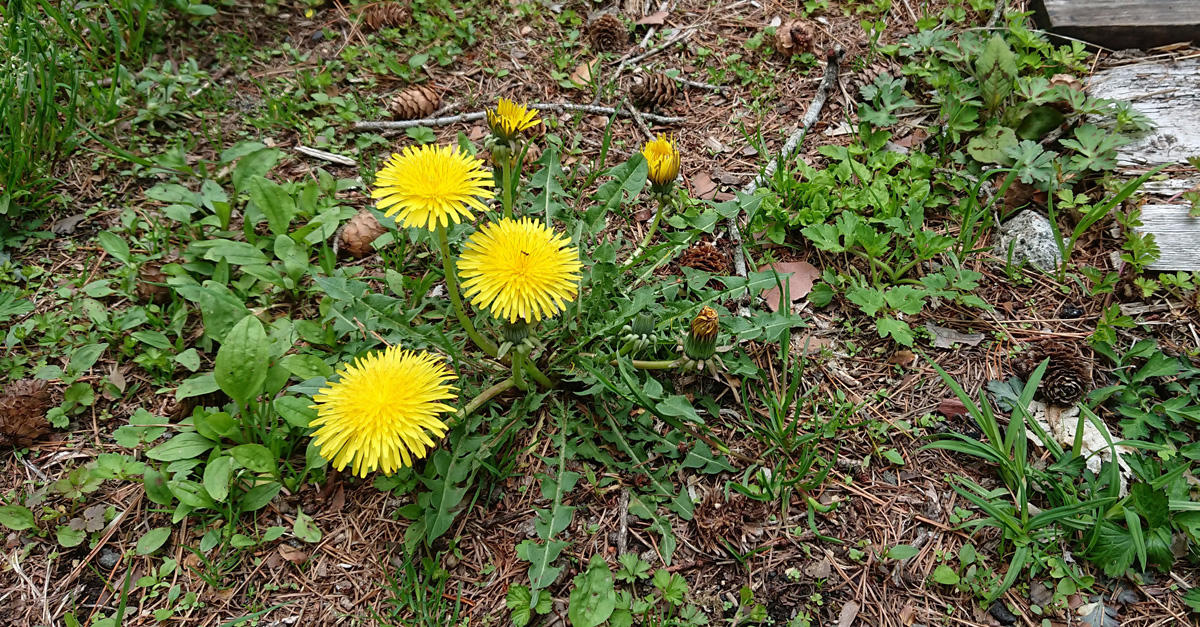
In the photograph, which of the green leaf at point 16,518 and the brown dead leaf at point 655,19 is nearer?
the green leaf at point 16,518

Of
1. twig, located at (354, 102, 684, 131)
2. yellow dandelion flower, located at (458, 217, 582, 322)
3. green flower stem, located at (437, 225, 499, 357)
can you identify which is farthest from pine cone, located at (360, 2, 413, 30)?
yellow dandelion flower, located at (458, 217, 582, 322)

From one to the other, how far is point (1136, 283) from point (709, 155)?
149cm

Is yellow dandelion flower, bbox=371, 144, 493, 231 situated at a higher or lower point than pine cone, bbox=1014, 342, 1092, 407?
higher

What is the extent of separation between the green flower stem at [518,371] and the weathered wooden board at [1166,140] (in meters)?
2.05

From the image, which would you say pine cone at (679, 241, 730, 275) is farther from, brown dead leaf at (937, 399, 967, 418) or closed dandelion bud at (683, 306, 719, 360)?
brown dead leaf at (937, 399, 967, 418)

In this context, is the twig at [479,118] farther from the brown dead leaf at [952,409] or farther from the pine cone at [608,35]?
the brown dead leaf at [952,409]

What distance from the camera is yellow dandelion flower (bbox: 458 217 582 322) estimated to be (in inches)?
69.9

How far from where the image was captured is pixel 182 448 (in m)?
2.01

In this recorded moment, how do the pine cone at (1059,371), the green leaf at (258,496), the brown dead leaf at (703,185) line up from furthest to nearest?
the brown dead leaf at (703,185)
the pine cone at (1059,371)
the green leaf at (258,496)

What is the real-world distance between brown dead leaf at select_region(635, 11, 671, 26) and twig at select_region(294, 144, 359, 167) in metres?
1.49

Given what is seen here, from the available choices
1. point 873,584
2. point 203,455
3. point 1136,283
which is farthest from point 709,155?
point 203,455

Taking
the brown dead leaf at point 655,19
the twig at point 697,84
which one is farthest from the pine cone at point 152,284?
the brown dead leaf at point 655,19

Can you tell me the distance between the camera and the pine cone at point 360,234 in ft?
8.38

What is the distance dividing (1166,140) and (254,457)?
3233 mm
